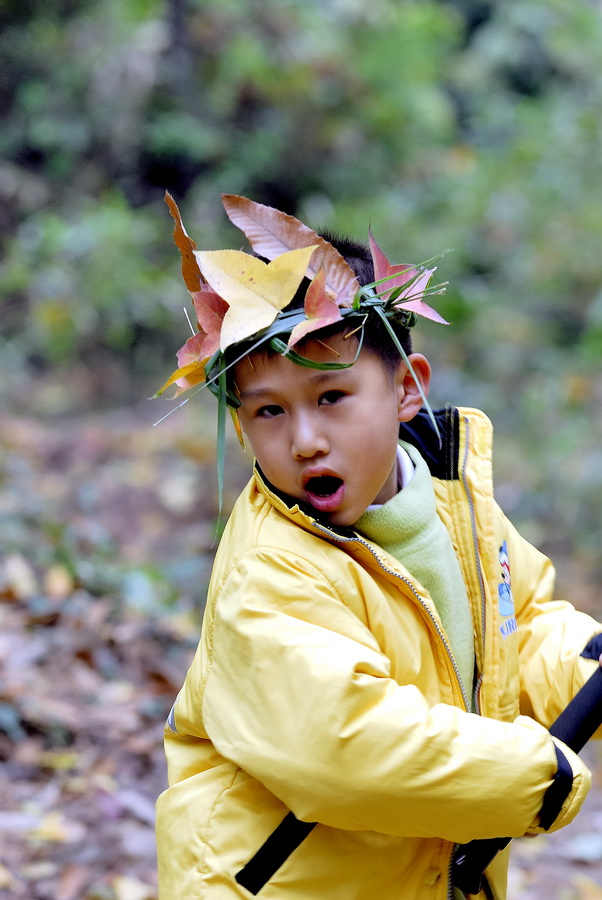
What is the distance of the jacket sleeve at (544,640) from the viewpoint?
79.0 inches

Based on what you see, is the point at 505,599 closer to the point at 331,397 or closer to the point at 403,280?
the point at 331,397

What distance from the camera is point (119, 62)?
27.3 feet

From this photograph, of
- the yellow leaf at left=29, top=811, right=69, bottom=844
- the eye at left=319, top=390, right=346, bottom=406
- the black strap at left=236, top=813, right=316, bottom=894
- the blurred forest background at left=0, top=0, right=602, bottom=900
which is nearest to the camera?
the black strap at left=236, top=813, right=316, bottom=894

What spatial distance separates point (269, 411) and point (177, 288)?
5458mm

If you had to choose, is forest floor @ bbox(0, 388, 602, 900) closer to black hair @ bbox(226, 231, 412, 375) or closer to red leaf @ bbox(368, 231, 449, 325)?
black hair @ bbox(226, 231, 412, 375)

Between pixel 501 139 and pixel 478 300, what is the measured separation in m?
3.88

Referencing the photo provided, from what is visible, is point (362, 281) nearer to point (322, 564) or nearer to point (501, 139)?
point (322, 564)

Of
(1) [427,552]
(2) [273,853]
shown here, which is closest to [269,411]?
(1) [427,552]

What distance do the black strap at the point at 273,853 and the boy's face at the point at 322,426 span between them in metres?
0.55

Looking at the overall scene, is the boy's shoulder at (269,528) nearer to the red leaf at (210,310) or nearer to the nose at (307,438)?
the nose at (307,438)

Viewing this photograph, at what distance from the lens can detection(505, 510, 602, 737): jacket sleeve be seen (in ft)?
6.59

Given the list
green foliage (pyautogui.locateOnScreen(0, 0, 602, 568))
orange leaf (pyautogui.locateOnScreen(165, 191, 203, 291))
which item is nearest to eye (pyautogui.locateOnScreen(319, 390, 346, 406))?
orange leaf (pyautogui.locateOnScreen(165, 191, 203, 291))

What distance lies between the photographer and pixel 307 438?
1708 mm

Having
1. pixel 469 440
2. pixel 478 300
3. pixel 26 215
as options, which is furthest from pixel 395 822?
pixel 26 215
